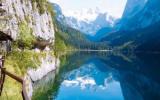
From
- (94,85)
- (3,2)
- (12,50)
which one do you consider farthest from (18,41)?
(94,85)

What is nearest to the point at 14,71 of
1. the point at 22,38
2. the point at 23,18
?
the point at 22,38

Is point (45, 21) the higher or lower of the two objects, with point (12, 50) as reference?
higher

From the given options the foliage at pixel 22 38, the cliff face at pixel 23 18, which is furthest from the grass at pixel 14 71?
the cliff face at pixel 23 18

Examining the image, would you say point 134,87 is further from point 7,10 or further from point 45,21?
point 7,10

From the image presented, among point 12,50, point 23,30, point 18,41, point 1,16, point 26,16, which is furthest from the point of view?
point 26,16

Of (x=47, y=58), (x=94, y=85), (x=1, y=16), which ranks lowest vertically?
(x=94, y=85)

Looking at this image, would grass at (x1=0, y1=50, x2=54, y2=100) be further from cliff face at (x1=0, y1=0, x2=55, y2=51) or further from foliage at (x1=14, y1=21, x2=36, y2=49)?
cliff face at (x1=0, y1=0, x2=55, y2=51)

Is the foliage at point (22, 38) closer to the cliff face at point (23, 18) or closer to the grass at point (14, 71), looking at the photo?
the cliff face at point (23, 18)

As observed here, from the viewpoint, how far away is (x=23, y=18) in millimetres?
68562

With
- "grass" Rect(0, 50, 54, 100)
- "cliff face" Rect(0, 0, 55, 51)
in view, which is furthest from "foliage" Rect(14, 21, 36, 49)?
"grass" Rect(0, 50, 54, 100)

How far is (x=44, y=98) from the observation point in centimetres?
5694

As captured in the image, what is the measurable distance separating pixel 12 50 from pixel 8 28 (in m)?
4.25

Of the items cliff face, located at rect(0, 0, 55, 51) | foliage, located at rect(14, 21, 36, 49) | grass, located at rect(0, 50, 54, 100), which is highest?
cliff face, located at rect(0, 0, 55, 51)

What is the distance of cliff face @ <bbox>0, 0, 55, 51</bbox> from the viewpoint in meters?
51.5
